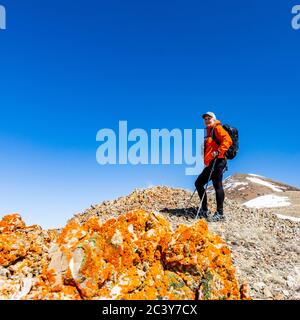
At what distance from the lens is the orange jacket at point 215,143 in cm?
1500

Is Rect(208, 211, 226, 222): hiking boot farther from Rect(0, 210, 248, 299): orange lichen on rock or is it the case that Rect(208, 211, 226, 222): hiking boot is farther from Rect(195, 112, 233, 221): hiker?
Rect(0, 210, 248, 299): orange lichen on rock

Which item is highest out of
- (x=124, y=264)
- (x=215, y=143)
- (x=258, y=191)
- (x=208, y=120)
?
(x=208, y=120)

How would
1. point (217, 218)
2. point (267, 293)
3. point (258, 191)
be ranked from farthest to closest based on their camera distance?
point (258, 191) < point (217, 218) < point (267, 293)

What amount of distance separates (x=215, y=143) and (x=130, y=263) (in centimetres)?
817

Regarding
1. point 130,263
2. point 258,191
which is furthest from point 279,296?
point 258,191

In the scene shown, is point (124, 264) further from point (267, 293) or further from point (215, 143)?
point (215, 143)

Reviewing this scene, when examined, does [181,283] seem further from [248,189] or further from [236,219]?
[248,189]

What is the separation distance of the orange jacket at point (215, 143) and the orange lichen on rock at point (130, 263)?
6189mm

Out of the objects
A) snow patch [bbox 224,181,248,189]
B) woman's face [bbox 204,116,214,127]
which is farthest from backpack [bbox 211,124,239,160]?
snow patch [bbox 224,181,248,189]

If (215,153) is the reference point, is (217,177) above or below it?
below

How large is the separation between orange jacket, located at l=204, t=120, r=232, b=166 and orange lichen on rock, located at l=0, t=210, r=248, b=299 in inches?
244

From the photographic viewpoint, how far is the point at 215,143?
15.4 meters

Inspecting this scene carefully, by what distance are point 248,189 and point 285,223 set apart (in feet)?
235

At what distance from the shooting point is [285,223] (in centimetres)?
1805
